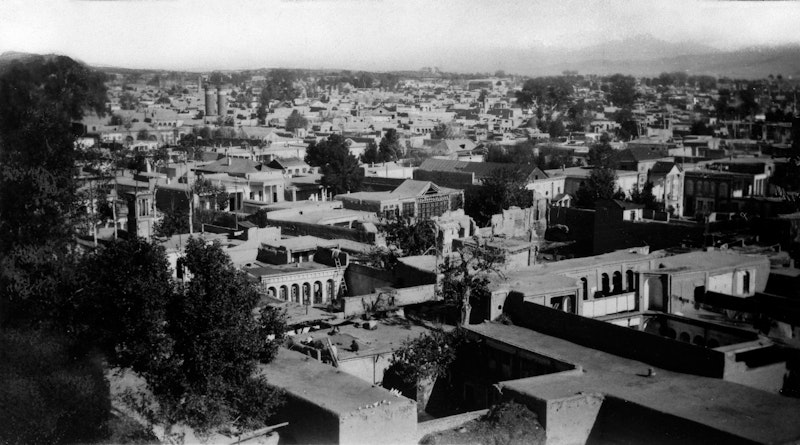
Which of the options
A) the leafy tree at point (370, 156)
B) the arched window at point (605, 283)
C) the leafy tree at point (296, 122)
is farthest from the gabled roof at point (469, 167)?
the leafy tree at point (296, 122)

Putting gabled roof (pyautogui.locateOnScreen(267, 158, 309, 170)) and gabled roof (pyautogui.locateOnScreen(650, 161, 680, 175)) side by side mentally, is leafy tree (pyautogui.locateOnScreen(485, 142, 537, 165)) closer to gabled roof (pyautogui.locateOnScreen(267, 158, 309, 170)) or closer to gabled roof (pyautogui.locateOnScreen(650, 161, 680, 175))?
gabled roof (pyautogui.locateOnScreen(650, 161, 680, 175))

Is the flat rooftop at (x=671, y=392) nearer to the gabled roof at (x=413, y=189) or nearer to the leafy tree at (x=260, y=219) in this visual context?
the leafy tree at (x=260, y=219)

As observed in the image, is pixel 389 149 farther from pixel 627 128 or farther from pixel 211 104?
pixel 211 104

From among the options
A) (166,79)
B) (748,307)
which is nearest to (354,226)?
(748,307)

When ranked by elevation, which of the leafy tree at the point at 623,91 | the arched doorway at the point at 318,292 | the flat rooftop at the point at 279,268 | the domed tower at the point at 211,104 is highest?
the leafy tree at the point at 623,91

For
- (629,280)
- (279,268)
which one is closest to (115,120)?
(279,268)
